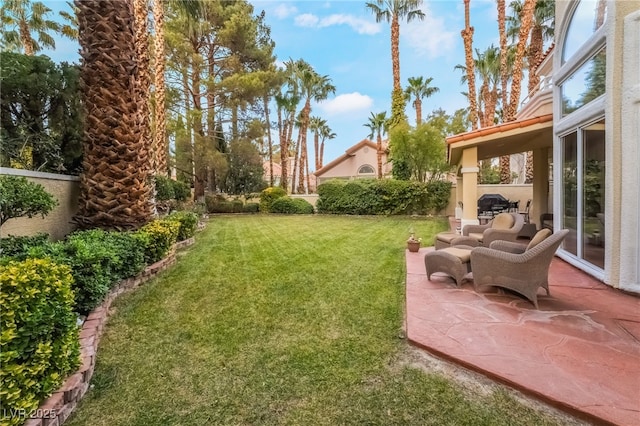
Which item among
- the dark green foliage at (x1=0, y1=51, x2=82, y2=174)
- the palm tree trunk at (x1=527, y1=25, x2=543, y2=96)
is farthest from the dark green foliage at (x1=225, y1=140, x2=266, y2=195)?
the palm tree trunk at (x1=527, y1=25, x2=543, y2=96)

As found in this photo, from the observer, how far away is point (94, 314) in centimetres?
388

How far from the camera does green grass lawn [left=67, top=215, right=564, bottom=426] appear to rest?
8.25 feet

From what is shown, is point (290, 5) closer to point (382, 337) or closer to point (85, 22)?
point (85, 22)

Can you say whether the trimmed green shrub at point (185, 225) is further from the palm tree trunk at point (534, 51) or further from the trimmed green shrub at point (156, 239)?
the palm tree trunk at point (534, 51)

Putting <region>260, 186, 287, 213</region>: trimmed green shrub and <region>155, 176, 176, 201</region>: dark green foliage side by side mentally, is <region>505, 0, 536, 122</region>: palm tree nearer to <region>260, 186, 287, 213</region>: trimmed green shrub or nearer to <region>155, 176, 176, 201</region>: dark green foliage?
<region>260, 186, 287, 213</region>: trimmed green shrub

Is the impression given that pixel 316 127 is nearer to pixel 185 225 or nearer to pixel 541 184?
pixel 541 184

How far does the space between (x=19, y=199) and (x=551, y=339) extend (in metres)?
6.54

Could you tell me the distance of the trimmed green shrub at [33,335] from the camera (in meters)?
2.13

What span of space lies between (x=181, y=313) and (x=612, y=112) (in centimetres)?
689

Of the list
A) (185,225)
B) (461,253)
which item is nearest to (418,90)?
Answer: (185,225)

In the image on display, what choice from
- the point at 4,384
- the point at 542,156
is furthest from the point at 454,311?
the point at 542,156

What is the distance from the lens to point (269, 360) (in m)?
3.27

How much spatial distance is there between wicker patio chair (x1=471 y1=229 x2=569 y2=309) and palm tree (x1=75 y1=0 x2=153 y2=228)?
6.41m

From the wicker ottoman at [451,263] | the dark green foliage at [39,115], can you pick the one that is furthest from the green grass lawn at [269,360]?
the dark green foliage at [39,115]
